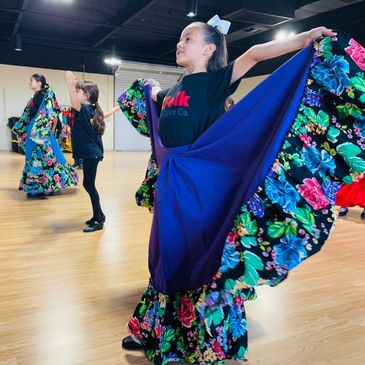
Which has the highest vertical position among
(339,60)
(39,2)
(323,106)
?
(39,2)

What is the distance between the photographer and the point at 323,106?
3.94 ft

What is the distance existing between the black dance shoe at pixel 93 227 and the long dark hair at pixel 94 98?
31.0 inches

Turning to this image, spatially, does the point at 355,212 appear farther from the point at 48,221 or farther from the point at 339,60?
the point at 339,60

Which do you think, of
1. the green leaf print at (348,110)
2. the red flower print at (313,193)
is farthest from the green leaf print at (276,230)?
the green leaf print at (348,110)

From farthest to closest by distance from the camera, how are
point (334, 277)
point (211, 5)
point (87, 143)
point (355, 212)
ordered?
point (211, 5)
point (355, 212)
point (87, 143)
point (334, 277)

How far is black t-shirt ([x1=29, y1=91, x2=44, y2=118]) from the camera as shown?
15.0 ft

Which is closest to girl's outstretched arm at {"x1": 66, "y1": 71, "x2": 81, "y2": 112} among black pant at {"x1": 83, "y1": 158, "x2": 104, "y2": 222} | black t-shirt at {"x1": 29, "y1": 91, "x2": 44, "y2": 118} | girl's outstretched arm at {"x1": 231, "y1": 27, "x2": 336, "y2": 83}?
black pant at {"x1": 83, "y1": 158, "x2": 104, "y2": 222}

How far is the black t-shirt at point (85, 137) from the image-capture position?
10.6 ft

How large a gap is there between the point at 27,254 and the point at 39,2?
665cm

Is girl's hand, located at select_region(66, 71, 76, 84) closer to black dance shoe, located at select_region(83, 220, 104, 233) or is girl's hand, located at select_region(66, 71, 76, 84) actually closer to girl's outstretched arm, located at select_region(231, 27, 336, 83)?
black dance shoe, located at select_region(83, 220, 104, 233)

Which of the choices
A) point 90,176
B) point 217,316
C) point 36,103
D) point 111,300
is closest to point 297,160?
point 217,316

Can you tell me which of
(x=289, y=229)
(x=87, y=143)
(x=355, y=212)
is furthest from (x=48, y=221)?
(x=355, y=212)

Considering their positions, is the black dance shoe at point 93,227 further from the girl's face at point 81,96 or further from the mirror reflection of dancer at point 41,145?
the mirror reflection of dancer at point 41,145

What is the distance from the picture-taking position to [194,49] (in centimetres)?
149
